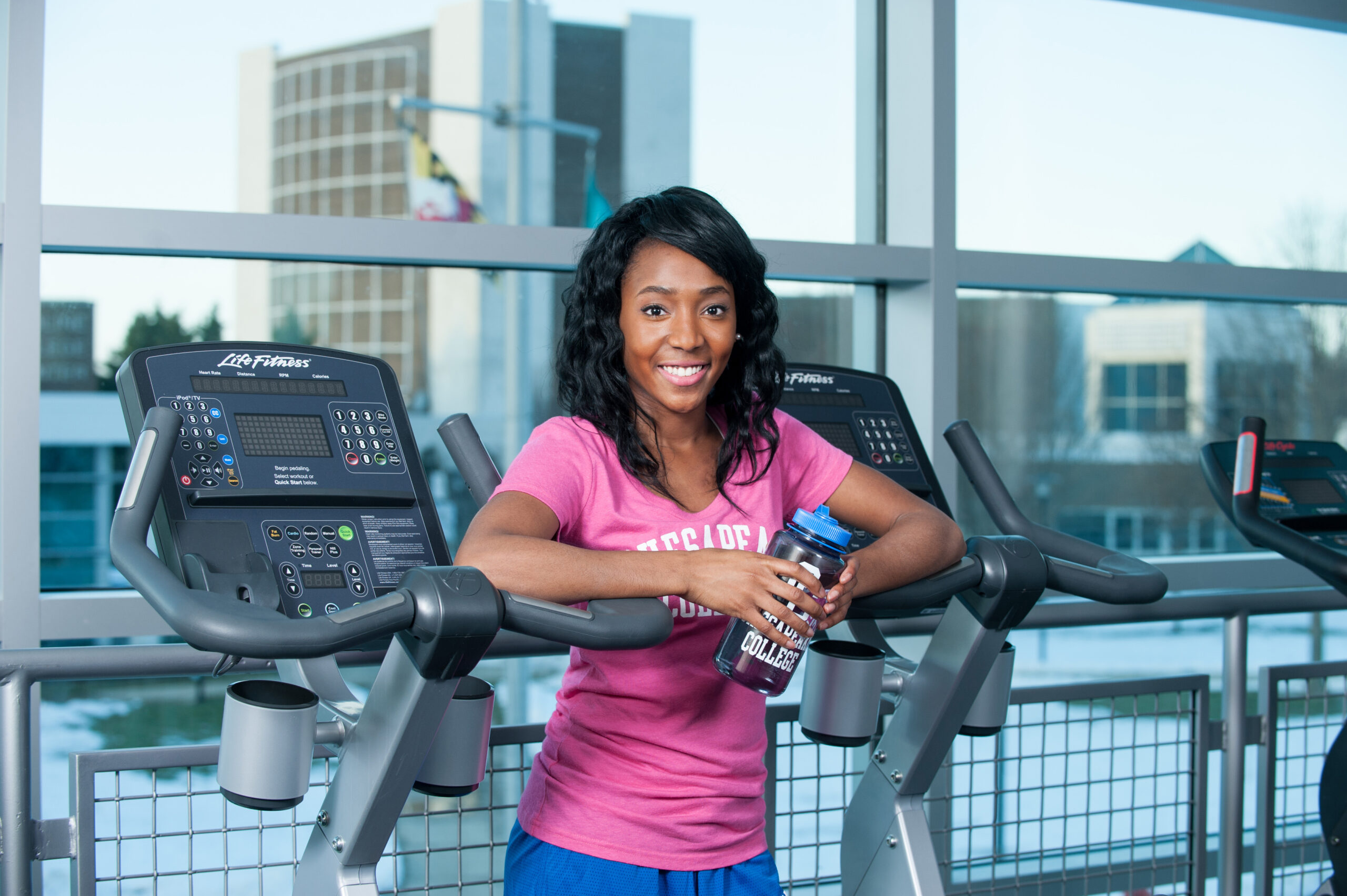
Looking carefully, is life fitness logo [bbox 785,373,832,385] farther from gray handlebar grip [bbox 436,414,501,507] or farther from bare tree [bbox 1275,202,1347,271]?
bare tree [bbox 1275,202,1347,271]

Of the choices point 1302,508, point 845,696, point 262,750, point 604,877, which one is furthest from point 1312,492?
point 262,750

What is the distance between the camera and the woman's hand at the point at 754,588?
1.06 meters

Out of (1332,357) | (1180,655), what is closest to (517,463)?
(1332,357)

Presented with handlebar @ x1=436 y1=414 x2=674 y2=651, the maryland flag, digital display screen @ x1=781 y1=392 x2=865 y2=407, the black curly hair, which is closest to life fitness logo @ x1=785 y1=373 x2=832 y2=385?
digital display screen @ x1=781 y1=392 x2=865 y2=407

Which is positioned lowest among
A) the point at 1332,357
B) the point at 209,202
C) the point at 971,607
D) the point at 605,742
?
the point at 605,742

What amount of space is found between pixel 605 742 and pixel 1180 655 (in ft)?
17.5

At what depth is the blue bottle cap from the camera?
3.62 feet

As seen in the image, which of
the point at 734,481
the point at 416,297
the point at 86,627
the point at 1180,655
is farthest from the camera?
the point at 416,297

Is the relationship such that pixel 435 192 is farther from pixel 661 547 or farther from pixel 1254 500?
pixel 661 547

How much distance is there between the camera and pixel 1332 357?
11.6ft

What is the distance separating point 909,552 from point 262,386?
2.79 ft

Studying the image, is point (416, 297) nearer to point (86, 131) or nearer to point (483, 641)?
point (86, 131)

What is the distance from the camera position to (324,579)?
4.16 feet

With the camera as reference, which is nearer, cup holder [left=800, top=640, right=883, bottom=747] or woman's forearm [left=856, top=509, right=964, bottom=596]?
woman's forearm [left=856, top=509, right=964, bottom=596]
